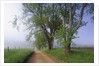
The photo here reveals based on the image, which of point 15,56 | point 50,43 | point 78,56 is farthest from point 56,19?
point 15,56

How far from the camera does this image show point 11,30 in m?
4.07

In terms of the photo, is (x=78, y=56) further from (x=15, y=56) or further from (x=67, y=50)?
(x=15, y=56)

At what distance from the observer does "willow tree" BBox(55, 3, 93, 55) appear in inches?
157

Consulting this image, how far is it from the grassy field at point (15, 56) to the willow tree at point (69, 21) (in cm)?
131

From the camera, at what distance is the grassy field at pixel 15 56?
3779 millimetres

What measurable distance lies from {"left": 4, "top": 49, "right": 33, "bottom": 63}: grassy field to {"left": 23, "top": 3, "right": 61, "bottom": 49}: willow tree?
94cm

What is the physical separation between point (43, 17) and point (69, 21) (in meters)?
0.98

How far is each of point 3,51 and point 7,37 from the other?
1.60 feet

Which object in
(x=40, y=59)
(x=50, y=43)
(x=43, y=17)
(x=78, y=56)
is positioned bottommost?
(x=40, y=59)

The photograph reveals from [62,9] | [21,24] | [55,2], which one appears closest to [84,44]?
[62,9]

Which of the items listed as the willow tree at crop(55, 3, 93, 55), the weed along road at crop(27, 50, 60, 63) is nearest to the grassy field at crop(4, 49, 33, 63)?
the weed along road at crop(27, 50, 60, 63)

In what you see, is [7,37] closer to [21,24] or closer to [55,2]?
[21,24]

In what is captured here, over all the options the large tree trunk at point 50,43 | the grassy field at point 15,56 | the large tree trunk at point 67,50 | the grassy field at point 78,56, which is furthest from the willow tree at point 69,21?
the grassy field at point 15,56

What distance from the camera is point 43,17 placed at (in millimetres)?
4395
